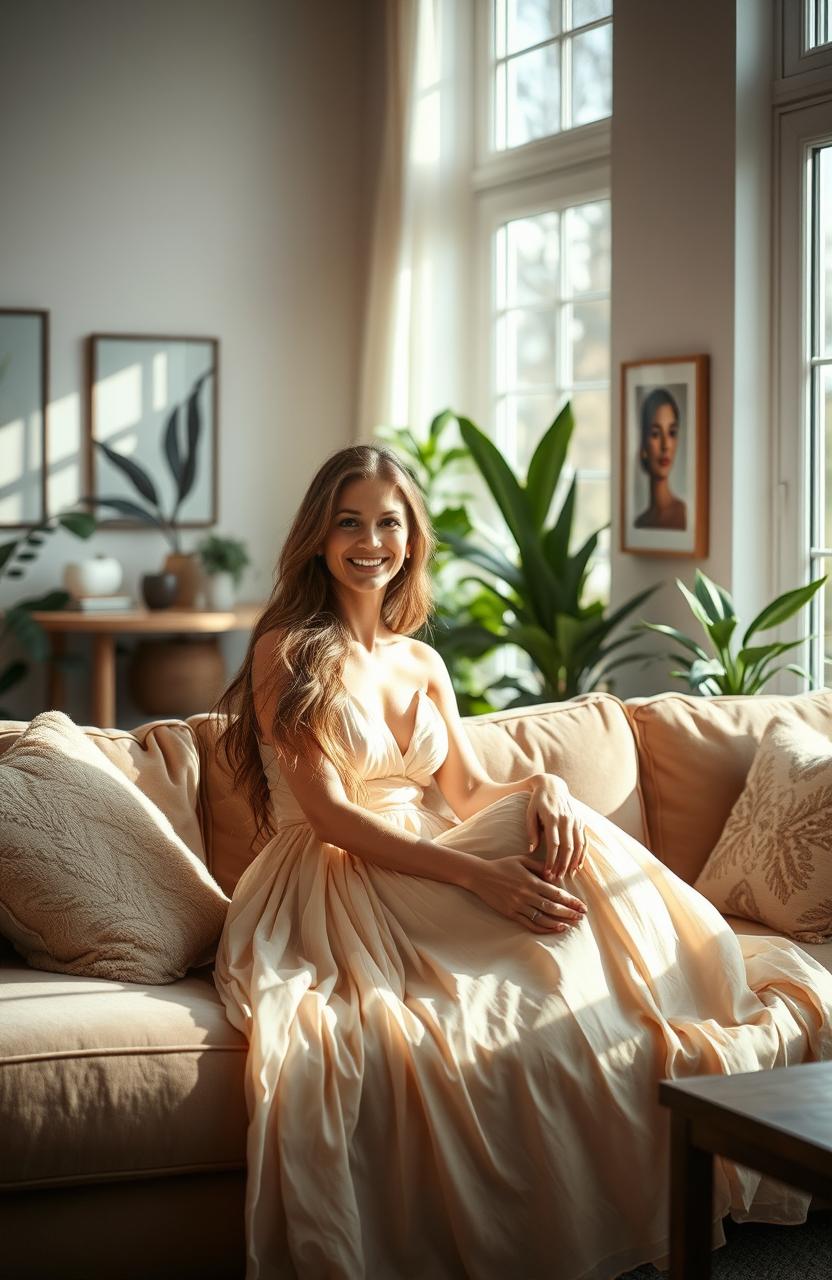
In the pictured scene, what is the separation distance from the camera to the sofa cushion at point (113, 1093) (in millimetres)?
1896

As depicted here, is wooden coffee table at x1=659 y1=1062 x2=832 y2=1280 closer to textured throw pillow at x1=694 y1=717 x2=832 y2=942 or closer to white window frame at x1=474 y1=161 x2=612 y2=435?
textured throw pillow at x1=694 y1=717 x2=832 y2=942

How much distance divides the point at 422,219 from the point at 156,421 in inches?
50.0

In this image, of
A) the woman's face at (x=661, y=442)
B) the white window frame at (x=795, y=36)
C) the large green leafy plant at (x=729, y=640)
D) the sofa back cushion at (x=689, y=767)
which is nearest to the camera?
the sofa back cushion at (x=689, y=767)

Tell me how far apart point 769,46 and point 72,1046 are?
3045 mm

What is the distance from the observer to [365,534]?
2.54 metres

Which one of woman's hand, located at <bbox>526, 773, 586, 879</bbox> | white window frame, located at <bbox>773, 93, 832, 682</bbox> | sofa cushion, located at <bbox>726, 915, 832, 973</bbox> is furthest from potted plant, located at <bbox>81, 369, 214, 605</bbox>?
woman's hand, located at <bbox>526, 773, 586, 879</bbox>

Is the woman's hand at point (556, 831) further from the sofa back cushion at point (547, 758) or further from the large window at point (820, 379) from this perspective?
the large window at point (820, 379)

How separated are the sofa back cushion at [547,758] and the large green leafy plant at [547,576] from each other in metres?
0.94

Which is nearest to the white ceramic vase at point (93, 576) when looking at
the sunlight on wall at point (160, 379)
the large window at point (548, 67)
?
the sunlight on wall at point (160, 379)

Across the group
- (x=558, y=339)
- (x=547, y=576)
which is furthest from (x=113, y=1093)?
(x=558, y=339)

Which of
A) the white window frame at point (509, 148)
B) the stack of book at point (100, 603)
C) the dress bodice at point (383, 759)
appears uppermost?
the white window frame at point (509, 148)

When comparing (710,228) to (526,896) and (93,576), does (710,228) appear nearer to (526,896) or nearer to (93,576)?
(526,896)

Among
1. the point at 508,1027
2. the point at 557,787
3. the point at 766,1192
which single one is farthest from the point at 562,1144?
the point at 557,787

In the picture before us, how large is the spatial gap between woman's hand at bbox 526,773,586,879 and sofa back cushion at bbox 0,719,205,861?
0.66m
